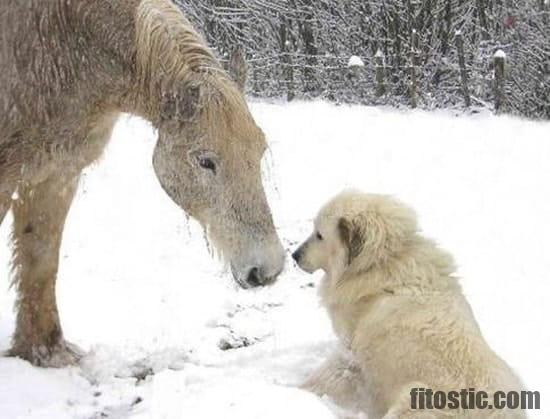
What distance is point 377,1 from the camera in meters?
19.7

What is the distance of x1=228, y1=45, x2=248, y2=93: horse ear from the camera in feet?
13.0

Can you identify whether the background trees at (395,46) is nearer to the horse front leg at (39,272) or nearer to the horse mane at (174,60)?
the horse front leg at (39,272)

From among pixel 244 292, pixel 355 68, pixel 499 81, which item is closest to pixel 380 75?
pixel 355 68

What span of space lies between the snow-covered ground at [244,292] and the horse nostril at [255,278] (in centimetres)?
57

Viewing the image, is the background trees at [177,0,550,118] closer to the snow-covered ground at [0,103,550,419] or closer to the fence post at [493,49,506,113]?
the fence post at [493,49,506,113]

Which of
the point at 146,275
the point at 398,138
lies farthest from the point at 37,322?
the point at 398,138

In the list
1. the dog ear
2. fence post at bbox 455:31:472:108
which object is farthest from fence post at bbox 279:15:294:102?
the dog ear

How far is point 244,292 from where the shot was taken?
18.6ft

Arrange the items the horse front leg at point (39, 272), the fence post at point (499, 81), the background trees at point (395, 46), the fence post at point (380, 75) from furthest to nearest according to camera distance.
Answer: the background trees at point (395, 46), the fence post at point (380, 75), the fence post at point (499, 81), the horse front leg at point (39, 272)

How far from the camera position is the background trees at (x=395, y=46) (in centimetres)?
1802

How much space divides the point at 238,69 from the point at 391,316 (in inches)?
65.0

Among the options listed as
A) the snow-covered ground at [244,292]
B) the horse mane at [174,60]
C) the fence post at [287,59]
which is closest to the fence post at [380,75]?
the fence post at [287,59]

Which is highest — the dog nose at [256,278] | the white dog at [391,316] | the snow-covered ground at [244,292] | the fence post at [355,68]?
the fence post at [355,68]

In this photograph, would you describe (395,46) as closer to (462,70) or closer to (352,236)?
(462,70)
